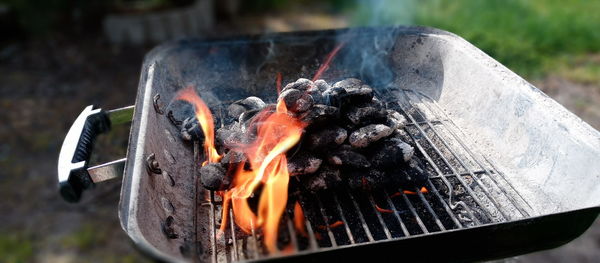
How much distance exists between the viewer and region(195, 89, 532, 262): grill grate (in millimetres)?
1678

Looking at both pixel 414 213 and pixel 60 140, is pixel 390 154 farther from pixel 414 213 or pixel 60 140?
pixel 60 140

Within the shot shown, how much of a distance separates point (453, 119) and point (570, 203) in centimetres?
83

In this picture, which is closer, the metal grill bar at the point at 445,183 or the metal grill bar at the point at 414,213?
the metal grill bar at the point at 414,213

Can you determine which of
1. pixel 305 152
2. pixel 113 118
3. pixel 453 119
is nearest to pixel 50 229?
pixel 113 118

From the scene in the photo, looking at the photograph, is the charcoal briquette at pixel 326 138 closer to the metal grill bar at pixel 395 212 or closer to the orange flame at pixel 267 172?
the orange flame at pixel 267 172

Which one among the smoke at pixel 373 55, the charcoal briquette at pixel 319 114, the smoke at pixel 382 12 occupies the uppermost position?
the smoke at pixel 382 12

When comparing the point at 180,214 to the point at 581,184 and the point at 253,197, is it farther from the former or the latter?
the point at 581,184

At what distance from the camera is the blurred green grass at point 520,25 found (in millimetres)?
4746

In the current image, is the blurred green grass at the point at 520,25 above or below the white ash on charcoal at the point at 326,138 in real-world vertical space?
above

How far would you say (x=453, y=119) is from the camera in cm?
238

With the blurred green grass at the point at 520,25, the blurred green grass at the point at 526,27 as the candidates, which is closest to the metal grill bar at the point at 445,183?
the blurred green grass at the point at 526,27

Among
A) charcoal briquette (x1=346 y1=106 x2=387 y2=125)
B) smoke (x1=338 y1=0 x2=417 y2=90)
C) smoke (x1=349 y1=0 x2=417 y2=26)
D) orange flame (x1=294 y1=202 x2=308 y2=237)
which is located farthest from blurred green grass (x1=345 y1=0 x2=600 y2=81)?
orange flame (x1=294 y1=202 x2=308 y2=237)

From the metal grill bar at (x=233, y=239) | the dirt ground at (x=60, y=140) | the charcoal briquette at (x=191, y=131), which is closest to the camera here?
the metal grill bar at (x=233, y=239)

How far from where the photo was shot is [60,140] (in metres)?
3.83
